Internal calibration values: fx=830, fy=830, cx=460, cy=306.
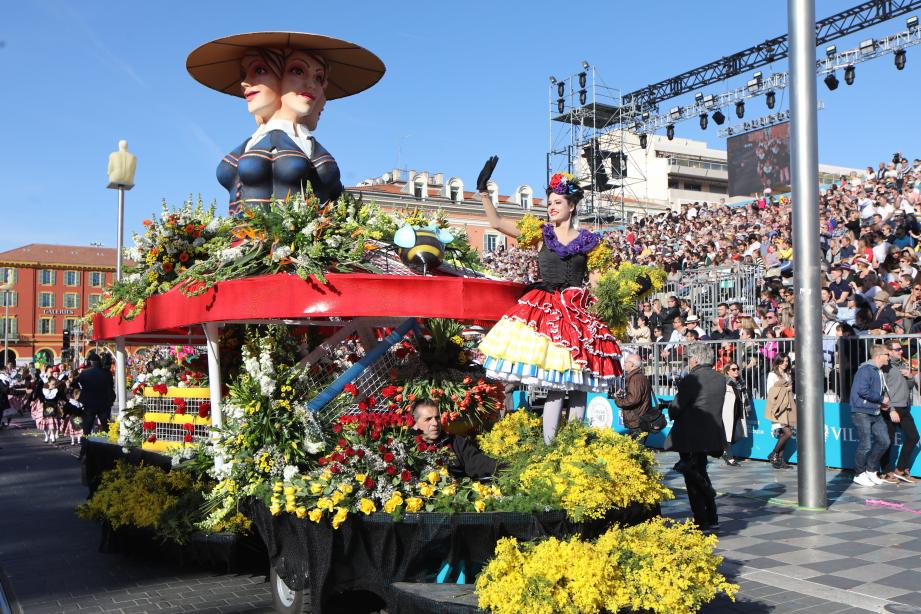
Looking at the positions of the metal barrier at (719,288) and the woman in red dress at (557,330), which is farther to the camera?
the metal barrier at (719,288)

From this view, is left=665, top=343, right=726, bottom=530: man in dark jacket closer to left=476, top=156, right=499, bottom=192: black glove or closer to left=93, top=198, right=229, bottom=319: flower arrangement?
left=476, top=156, right=499, bottom=192: black glove

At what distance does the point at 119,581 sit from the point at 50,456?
12295 millimetres

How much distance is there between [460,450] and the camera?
4977 millimetres

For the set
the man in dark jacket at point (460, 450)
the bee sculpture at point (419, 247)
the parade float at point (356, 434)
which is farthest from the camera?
the bee sculpture at point (419, 247)

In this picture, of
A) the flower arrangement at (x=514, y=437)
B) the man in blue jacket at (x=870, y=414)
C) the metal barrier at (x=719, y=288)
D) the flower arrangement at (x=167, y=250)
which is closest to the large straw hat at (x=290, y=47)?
the flower arrangement at (x=167, y=250)

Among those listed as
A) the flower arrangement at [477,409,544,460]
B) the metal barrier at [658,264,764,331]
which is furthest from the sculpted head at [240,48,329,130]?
the metal barrier at [658,264,764,331]

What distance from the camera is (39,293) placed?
87562 millimetres

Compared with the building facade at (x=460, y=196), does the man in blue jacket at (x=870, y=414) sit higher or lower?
lower

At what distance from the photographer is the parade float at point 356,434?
4.00m

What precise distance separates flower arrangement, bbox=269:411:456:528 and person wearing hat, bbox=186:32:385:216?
2478 millimetres

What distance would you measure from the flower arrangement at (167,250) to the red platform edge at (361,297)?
1.06 metres

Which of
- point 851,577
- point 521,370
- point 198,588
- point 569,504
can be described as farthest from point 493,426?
point 851,577

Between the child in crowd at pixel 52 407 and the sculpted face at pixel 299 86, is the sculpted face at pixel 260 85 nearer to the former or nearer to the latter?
the sculpted face at pixel 299 86

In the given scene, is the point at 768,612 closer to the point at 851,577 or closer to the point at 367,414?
the point at 851,577
